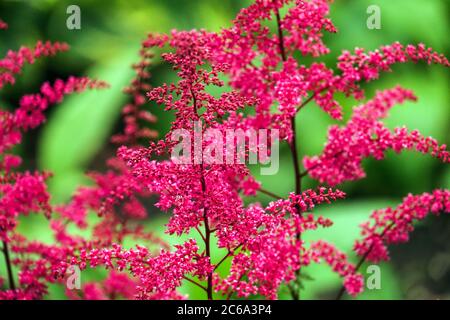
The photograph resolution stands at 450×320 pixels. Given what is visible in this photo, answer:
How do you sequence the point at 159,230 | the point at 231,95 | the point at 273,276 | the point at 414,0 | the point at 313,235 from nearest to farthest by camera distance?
the point at 231,95 → the point at 273,276 → the point at 313,235 → the point at 159,230 → the point at 414,0

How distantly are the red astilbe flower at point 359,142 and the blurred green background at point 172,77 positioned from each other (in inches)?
86.3

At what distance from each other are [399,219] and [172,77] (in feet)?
20.1

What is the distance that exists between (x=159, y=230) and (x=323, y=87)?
8.77 feet

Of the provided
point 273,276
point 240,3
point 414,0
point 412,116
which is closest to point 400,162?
point 412,116

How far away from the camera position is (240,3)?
9.05 meters

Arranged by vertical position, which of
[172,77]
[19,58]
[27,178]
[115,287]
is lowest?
[115,287]

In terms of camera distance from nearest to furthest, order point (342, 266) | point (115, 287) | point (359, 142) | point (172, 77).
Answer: point (359, 142), point (342, 266), point (115, 287), point (172, 77)

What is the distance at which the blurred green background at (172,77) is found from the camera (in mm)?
6270

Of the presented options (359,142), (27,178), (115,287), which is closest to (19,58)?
(27,178)

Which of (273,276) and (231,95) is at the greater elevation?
(231,95)

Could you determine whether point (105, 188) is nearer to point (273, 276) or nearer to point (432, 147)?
point (273, 276)

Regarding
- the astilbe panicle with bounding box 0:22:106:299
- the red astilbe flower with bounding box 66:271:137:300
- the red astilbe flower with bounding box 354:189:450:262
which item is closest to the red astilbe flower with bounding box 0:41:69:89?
the astilbe panicle with bounding box 0:22:106:299

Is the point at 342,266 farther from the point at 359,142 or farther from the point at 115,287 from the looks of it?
the point at 115,287

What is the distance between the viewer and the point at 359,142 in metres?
2.73
